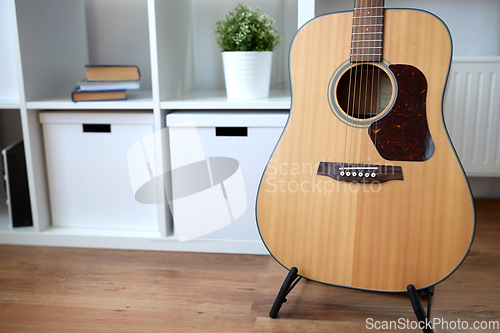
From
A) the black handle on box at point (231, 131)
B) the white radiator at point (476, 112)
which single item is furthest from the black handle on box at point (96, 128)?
the white radiator at point (476, 112)

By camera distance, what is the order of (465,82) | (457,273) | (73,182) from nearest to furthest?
(457,273)
(73,182)
(465,82)

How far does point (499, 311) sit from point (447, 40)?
65cm

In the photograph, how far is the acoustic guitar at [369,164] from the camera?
82 centimetres

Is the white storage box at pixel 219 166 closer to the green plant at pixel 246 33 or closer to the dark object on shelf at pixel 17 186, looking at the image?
the green plant at pixel 246 33

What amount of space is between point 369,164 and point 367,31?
0.94 ft

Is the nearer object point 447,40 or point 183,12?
point 447,40

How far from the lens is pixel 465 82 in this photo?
154cm

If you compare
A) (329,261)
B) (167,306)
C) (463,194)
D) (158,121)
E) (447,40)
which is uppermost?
(447,40)

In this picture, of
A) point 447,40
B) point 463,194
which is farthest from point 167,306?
point 447,40

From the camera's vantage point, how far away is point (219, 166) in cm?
120

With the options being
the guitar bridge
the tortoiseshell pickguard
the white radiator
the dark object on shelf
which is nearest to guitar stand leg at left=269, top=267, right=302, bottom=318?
the guitar bridge

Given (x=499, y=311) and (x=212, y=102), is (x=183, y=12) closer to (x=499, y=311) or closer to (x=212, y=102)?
(x=212, y=102)

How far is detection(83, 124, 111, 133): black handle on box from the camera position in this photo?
128 cm

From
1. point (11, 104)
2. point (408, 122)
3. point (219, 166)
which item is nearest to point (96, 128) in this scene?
point (11, 104)
